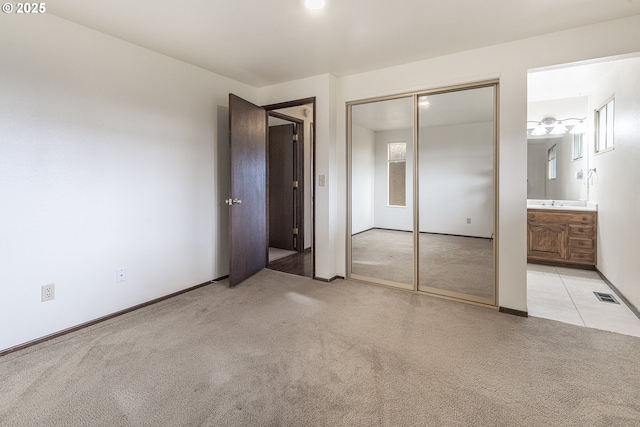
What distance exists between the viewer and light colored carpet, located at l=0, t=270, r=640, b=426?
5.03ft

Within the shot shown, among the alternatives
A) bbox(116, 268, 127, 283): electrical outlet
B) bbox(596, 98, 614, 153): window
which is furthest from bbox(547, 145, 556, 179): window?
bbox(116, 268, 127, 283): electrical outlet

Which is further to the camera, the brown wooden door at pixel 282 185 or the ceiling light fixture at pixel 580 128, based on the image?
the brown wooden door at pixel 282 185

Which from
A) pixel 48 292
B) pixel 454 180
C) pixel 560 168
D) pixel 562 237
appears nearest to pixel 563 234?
pixel 562 237

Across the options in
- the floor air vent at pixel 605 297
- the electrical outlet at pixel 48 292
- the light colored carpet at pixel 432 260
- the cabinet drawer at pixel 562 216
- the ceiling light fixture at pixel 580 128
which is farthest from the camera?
the ceiling light fixture at pixel 580 128

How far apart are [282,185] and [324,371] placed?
3.69m

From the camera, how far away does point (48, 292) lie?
229 cm

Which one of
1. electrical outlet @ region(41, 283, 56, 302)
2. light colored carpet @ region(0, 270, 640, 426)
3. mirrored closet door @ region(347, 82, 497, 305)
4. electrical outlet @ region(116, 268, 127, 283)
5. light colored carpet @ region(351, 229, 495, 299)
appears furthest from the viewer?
light colored carpet @ region(351, 229, 495, 299)

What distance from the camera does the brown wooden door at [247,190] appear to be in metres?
3.39

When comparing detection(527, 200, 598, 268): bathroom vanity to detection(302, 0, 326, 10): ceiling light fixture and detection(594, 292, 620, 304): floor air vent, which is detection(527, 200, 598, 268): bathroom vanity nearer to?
detection(594, 292, 620, 304): floor air vent

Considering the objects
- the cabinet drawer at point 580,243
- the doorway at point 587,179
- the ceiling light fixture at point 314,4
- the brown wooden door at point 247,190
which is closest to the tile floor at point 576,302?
the doorway at point 587,179

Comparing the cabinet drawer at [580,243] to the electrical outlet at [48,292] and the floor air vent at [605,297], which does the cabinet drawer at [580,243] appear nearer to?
the floor air vent at [605,297]

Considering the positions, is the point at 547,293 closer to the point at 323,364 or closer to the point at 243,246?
the point at 323,364

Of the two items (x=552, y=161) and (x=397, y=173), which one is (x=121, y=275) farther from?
(x=552, y=161)

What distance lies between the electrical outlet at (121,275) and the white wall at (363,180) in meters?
2.39
